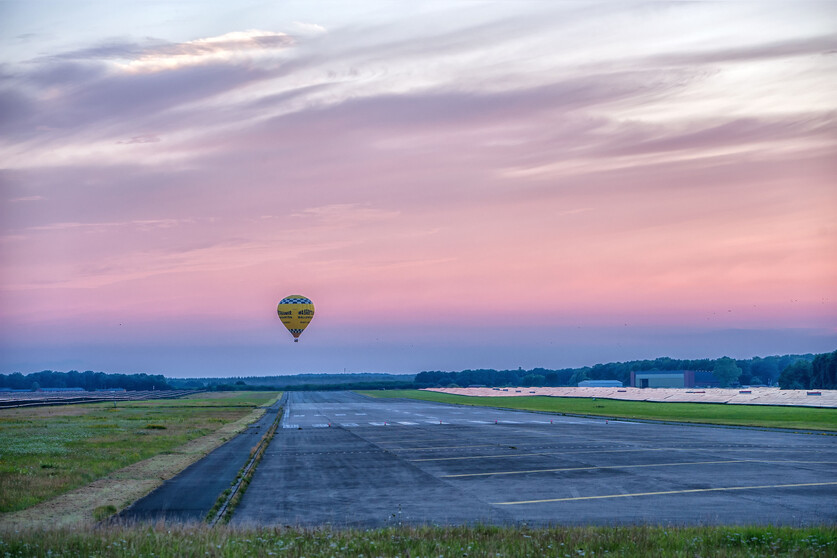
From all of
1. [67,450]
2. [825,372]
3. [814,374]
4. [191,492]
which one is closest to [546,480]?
[191,492]

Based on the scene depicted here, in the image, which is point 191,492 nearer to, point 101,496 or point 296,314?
point 101,496

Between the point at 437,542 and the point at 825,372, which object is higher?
the point at 825,372

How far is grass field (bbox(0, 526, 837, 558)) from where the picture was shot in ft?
53.7

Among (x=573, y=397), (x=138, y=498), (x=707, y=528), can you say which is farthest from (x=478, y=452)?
(x=573, y=397)

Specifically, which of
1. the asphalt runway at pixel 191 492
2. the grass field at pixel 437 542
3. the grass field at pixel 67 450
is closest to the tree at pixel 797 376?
the grass field at pixel 67 450

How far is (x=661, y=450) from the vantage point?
44.2 meters

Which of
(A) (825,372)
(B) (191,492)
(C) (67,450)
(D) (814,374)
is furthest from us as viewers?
(D) (814,374)

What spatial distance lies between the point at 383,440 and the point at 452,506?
2960 cm

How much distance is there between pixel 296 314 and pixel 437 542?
3512 inches

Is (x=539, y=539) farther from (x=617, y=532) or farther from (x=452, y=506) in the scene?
(x=452, y=506)

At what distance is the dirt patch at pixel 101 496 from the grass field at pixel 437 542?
3652 millimetres

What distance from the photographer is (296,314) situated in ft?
345

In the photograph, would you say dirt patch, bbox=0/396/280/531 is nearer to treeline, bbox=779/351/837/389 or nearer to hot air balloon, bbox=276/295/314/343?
hot air balloon, bbox=276/295/314/343

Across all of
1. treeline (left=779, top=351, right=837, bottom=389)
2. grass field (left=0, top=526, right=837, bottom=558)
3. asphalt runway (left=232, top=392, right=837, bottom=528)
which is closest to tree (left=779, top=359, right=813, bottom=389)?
treeline (left=779, top=351, right=837, bottom=389)
